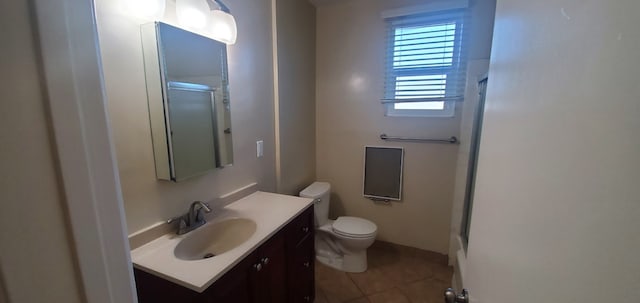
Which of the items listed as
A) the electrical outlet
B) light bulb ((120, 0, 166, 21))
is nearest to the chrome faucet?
the electrical outlet

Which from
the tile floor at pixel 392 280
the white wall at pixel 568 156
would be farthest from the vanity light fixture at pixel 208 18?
the tile floor at pixel 392 280

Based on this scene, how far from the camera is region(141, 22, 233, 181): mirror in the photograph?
1.11 metres

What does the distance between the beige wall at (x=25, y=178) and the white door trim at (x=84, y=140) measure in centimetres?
1

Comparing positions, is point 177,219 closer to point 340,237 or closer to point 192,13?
point 192,13

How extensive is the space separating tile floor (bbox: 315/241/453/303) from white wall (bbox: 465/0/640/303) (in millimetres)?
1630

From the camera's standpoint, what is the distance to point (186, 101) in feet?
4.17

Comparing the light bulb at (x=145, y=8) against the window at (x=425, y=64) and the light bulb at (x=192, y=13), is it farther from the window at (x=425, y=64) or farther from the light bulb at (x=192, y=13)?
the window at (x=425, y=64)

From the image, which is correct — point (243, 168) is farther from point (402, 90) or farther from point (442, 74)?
point (442, 74)

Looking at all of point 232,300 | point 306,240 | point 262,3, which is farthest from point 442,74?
point 232,300

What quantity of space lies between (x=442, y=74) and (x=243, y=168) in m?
1.87

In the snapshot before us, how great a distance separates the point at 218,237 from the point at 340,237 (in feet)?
3.67

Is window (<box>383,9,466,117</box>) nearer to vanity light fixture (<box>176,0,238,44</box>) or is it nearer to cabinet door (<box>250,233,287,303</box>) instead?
vanity light fixture (<box>176,0,238,44</box>)

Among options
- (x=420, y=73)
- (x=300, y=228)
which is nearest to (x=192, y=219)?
(x=300, y=228)

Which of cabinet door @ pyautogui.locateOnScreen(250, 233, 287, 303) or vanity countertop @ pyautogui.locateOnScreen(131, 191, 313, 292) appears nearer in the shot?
vanity countertop @ pyautogui.locateOnScreen(131, 191, 313, 292)
